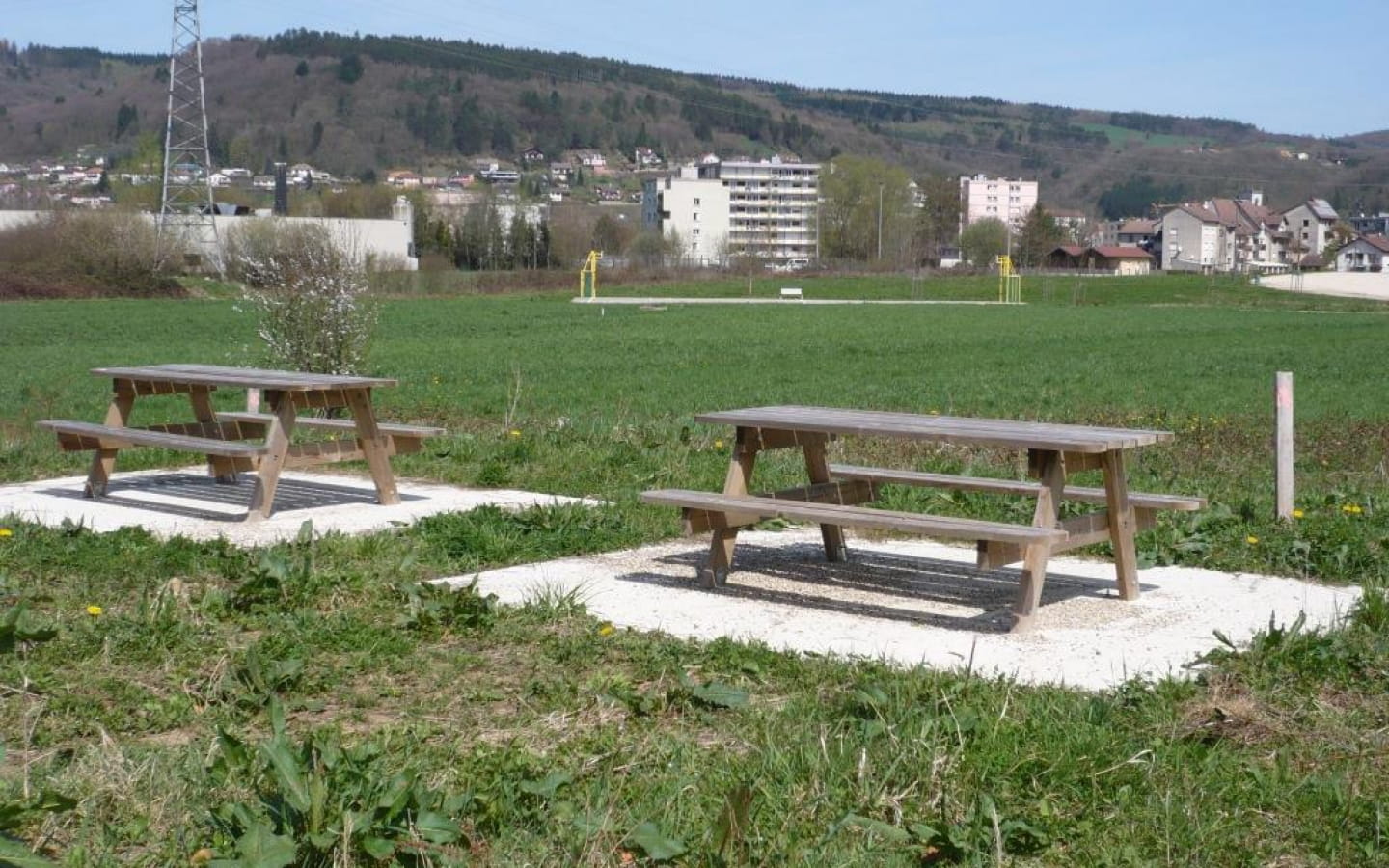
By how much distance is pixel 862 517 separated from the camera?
712 cm

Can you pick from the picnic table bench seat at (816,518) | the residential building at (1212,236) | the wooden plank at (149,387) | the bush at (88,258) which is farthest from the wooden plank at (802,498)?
the residential building at (1212,236)

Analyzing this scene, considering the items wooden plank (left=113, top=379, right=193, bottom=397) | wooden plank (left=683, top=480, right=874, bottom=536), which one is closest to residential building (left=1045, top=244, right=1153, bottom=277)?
wooden plank (left=113, top=379, right=193, bottom=397)

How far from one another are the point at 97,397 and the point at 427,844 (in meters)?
18.1

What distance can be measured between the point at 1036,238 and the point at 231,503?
124 metres

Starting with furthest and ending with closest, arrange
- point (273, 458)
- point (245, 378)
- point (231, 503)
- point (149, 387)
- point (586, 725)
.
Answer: point (149, 387)
point (231, 503)
point (245, 378)
point (273, 458)
point (586, 725)

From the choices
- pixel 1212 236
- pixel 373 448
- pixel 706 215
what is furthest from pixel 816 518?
pixel 1212 236

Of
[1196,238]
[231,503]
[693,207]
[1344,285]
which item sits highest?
[693,207]

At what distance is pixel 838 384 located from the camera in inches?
955

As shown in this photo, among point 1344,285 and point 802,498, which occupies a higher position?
point 1344,285

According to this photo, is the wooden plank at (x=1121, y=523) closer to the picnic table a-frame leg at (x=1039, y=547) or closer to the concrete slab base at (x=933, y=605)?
the concrete slab base at (x=933, y=605)

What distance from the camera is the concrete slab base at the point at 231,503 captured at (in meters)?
9.15

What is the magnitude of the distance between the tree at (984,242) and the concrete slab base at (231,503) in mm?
121978

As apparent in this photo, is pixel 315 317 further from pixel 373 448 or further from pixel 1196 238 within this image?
pixel 1196 238

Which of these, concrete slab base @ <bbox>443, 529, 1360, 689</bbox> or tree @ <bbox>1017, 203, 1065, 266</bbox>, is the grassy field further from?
tree @ <bbox>1017, 203, 1065, 266</bbox>
